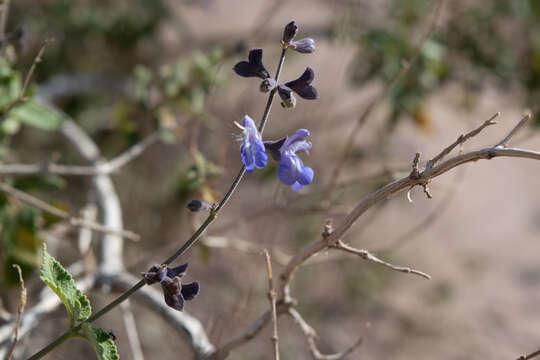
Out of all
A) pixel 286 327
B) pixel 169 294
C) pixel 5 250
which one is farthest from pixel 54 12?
pixel 169 294

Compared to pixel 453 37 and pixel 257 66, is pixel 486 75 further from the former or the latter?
pixel 257 66

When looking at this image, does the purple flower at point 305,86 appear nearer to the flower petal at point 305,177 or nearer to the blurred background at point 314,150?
the flower petal at point 305,177

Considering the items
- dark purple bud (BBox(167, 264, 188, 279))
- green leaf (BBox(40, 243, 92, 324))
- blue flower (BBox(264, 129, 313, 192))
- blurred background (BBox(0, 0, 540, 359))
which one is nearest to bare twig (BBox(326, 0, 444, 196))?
blurred background (BBox(0, 0, 540, 359))

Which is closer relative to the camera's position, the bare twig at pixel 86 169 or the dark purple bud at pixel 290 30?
the dark purple bud at pixel 290 30

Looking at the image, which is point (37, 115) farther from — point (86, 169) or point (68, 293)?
point (68, 293)

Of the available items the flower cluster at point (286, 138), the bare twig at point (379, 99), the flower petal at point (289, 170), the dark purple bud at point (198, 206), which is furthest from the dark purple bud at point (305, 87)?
the bare twig at point (379, 99)

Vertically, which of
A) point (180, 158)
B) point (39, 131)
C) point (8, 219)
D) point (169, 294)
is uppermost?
point (180, 158)

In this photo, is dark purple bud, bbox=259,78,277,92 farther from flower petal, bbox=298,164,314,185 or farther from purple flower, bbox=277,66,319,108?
flower petal, bbox=298,164,314,185
